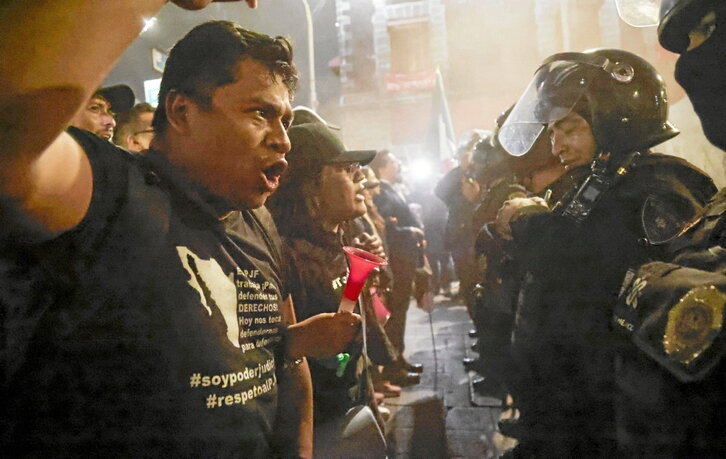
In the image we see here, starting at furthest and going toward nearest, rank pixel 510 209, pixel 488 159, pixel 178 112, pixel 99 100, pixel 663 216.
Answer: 1. pixel 488 159
2. pixel 99 100
3. pixel 510 209
4. pixel 663 216
5. pixel 178 112

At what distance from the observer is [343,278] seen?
2555mm

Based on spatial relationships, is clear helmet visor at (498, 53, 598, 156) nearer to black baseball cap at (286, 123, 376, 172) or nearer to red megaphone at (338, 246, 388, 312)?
black baseball cap at (286, 123, 376, 172)

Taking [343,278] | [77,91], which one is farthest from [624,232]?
[77,91]

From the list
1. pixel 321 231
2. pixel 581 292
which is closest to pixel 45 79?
pixel 321 231

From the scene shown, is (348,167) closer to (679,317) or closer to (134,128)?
(679,317)

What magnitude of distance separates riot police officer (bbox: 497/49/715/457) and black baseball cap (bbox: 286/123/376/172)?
47.1 inches

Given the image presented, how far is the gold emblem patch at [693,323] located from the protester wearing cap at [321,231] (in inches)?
58.3

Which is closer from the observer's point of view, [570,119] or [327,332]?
[327,332]

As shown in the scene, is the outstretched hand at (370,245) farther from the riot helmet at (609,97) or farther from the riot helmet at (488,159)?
the riot helmet at (488,159)

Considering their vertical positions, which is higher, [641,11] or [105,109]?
[641,11]

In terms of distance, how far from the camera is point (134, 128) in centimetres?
386

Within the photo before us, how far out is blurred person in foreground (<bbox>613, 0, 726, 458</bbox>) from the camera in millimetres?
1287

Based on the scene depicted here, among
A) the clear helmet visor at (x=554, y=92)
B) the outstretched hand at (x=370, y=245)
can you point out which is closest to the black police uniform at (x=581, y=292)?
the clear helmet visor at (x=554, y=92)

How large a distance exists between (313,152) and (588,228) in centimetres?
165
